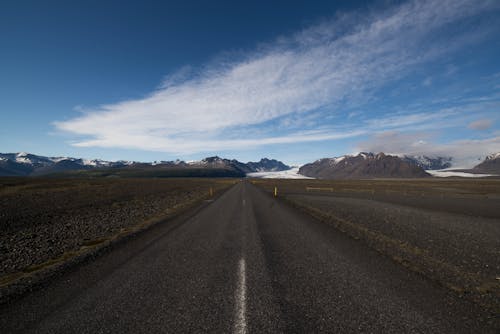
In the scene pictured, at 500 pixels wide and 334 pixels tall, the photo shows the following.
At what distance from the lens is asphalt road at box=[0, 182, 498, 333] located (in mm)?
4422

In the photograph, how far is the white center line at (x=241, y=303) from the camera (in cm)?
426

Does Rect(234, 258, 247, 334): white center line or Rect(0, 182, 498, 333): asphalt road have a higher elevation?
Rect(234, 258, 247, 334): white center line

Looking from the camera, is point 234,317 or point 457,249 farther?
point 457,249

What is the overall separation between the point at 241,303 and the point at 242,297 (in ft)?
0.84

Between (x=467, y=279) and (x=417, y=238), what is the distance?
5.39 m

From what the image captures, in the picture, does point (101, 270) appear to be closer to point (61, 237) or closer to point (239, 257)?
point (239, 257)

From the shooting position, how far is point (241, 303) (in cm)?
508

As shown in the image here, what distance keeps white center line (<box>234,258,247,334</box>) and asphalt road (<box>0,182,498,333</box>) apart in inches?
0.7

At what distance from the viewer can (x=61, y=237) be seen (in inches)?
464

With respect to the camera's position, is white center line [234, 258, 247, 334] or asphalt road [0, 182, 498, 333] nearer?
white center line [234, 258, 247, 334]

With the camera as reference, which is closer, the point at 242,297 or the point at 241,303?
the point at 241,303

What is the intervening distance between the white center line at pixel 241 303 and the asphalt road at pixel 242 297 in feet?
0.06

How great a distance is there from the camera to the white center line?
14.0 ft

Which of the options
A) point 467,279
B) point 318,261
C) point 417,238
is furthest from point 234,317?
point 417,238
